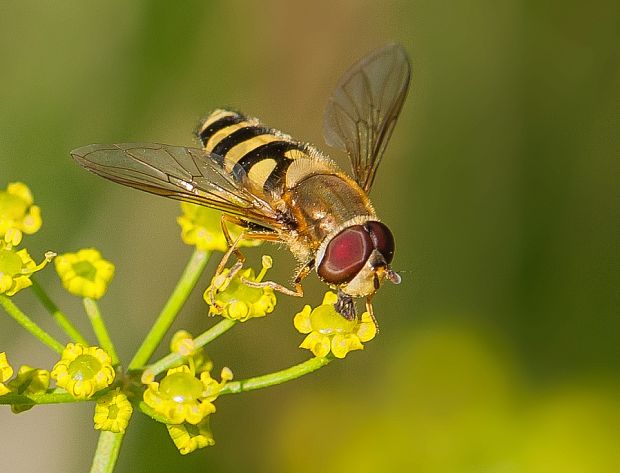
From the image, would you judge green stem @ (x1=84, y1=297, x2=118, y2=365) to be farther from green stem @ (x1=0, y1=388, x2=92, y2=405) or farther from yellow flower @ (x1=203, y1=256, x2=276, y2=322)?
yellow flower @ (x1=203, y1=256, x2=276, y2=322)

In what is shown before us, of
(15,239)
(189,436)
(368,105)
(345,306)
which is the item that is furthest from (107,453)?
(368,105)

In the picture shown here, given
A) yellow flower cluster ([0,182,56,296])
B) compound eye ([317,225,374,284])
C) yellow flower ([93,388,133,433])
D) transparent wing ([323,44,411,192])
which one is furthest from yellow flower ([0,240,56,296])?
transparent wing ([323,44,411,192])

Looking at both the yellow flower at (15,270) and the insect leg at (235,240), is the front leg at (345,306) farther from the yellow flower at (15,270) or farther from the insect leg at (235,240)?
the yellow flower at (15,270)

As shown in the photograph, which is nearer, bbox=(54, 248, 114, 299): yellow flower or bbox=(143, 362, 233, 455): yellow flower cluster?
bbox=(143, 362, 233, 455): yellow flower cluster

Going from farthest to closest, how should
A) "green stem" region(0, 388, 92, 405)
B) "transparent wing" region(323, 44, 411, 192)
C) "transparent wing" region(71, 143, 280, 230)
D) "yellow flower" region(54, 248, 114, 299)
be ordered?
"transparent wing" region(323, 44, 411, 192) → "yellow flower" region(54, 248, 114, 299) → "transparent wing" region(71, 143, 280, 230) → "green stem" region(0, 388, 92, 405)

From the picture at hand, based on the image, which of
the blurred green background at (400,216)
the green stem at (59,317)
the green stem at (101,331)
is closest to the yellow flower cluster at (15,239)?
the green stem at (59,317)

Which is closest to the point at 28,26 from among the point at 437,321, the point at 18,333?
the point at 18,333
